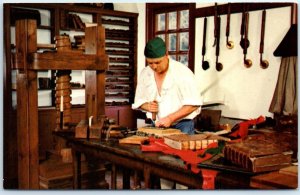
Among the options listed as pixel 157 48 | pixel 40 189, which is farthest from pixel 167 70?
pixel 40 189

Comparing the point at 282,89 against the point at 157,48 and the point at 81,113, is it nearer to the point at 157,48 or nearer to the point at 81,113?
the point at 157,48

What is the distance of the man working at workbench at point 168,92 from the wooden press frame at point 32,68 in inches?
15.9

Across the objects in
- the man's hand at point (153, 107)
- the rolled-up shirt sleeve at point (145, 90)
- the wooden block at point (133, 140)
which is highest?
the rolled-up shirt sleeve at point (145, 90)

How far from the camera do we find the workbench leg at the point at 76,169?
95.8 inches

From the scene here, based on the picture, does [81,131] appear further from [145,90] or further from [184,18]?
[184,18]

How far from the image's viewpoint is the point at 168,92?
3045mm

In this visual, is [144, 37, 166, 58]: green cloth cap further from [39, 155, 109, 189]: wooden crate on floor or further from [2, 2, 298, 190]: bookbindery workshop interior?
[39, 155, 109, 189]: wooden crate on floor

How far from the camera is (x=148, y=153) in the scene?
2.13m

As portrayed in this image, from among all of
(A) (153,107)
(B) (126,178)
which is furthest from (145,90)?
(B) (126,178)

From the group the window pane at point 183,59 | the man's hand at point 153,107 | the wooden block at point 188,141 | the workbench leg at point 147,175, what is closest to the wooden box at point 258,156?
the wooden block at point 188,141

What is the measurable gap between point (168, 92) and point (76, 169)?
2.93 feet

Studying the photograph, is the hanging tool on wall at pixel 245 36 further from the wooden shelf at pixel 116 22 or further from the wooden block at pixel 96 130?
the wooden shelf at pixel 116 22

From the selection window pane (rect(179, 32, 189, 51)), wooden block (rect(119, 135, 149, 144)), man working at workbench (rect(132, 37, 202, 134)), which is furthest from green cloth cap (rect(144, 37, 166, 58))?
window pane (rect(179, 32, 189, 51))

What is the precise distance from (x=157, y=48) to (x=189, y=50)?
1.54 meters
